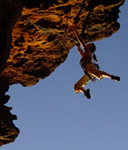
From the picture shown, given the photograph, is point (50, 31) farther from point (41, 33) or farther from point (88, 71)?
point (88, 71)

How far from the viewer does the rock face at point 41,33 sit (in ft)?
29.4

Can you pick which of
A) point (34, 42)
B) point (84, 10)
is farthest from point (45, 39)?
point (84, 10)

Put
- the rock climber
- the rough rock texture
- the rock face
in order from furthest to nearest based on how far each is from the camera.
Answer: the rough rock texture
the rock face
the rock climber

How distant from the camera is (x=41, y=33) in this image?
10.5m

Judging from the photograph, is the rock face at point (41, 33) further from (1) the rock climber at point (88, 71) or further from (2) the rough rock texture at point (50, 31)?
(1) the rock climber at point (88, 71)

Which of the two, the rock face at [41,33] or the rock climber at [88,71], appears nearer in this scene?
the rock climber at [88,71]

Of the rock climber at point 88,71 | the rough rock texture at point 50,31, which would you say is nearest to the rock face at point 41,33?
the rough rock texture at point 50,31

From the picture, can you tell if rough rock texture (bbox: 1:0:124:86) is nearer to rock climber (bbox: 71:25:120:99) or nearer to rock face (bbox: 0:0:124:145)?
rock face (bbox: 0:0:124:145)

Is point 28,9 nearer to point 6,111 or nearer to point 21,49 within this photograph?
point 21,49

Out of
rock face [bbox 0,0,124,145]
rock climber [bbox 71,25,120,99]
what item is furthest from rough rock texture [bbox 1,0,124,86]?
rock climber [bbox 71,25,120,99]

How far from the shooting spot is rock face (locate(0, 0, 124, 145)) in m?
8.96

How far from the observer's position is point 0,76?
1224 cm

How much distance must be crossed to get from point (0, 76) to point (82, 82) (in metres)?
5.93

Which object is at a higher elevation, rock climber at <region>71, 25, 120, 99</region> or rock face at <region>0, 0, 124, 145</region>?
rock face at <region>0, 0, 124, 145</region>
